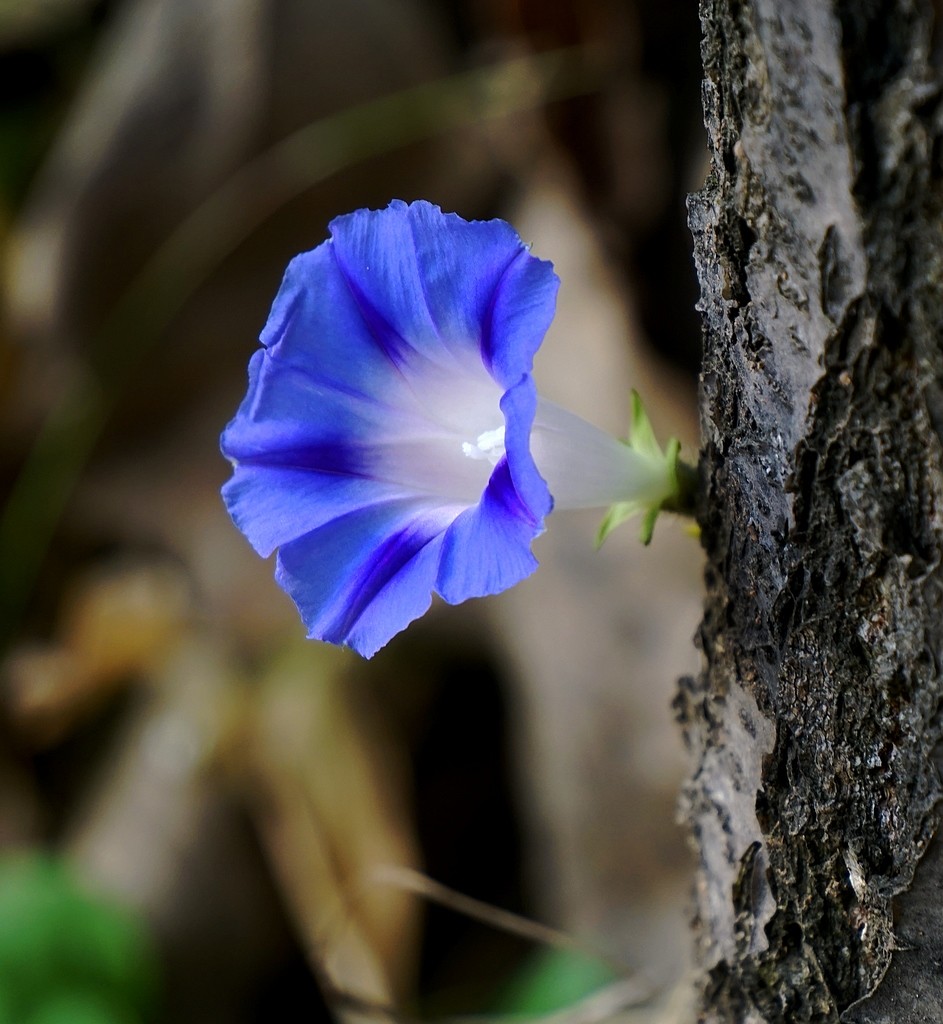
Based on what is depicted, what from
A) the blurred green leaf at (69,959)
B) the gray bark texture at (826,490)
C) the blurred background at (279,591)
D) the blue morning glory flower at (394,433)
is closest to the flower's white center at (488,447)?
the blue morning glory flower at (394,433)

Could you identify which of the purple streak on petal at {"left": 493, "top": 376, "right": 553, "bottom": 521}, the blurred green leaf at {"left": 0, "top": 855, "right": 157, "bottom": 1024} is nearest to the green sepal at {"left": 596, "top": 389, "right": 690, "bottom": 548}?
the purple streak on petal at {"left": 493, "top": 376, "right": 553, "bottom": 521}

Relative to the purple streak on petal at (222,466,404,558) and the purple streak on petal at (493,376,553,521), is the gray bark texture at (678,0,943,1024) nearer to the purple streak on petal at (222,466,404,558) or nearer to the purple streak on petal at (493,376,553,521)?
the purple streak on petal at (493,376,553,521)

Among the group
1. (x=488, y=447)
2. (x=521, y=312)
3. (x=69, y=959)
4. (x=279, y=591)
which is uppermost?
(x=521, y=312)

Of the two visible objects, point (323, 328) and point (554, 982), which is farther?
point (554, 982)

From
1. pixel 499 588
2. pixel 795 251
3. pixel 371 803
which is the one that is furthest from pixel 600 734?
pixel 795 251

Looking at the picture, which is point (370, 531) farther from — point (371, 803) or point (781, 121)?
point (371, 803)

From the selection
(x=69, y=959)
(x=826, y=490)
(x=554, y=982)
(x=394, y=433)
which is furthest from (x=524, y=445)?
(x=69, y=959)

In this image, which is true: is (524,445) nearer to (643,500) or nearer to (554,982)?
(643,500)
